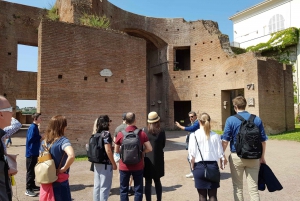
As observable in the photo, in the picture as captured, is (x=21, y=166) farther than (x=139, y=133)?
Yes

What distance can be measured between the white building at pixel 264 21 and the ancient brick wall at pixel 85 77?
1972cm

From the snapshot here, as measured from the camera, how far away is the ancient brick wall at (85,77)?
879 centimetres

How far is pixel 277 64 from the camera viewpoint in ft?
54.9

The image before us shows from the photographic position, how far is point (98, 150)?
12.4 feet

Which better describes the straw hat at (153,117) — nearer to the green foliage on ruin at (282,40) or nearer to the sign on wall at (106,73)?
the sign on wall at (106,73)

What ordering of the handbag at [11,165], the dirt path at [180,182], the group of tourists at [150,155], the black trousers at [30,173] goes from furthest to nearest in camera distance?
the black trousers at [30,173]
the dirt path at [180,182]
the group of tourists at [150,155]
the handbag at [11,165]

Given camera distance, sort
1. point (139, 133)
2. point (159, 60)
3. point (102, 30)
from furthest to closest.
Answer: point (159, 60), point (102, 30), point (139, 133)

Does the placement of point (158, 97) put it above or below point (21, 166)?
above

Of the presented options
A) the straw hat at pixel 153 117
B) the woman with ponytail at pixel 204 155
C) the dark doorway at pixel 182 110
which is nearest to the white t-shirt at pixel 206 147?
the woman with ponytail at pixel 204 155

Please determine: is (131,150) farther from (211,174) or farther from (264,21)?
(264,21)

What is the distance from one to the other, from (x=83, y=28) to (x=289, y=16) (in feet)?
86.7

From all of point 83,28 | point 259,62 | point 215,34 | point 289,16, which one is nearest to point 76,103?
point 83,28

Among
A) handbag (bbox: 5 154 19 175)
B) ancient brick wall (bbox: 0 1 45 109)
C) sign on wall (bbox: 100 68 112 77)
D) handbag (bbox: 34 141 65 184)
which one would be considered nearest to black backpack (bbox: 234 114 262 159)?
handbag (bbox: 34 141 65 184)

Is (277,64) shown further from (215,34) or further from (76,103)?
(76,103)
